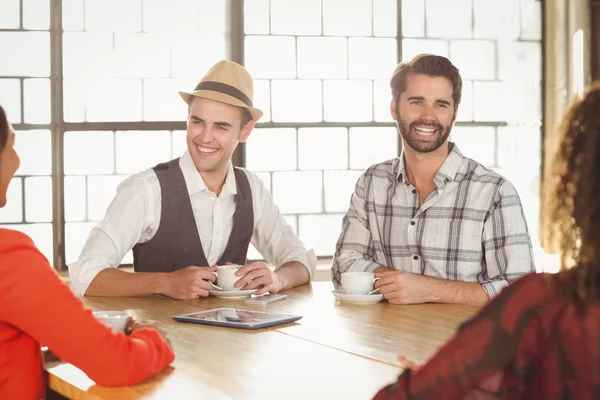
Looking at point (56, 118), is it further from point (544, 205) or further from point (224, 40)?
point (544, 205)

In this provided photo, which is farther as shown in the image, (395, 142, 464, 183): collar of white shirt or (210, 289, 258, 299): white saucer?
(395, 142, 464, 183): collar of white shirt

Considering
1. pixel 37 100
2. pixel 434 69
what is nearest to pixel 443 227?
pixel 434 69

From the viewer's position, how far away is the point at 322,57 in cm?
475

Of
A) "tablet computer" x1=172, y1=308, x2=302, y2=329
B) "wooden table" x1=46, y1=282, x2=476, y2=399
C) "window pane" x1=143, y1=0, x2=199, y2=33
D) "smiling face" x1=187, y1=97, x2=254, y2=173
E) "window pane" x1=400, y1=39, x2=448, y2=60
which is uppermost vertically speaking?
"window pane" x1=143, y1=0, x2=199, y2=33

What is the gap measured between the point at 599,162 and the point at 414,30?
4192 millimetres

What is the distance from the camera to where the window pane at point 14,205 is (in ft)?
13.9

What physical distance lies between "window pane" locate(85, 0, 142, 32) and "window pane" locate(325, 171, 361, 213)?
138 cm

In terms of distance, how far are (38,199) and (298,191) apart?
1.43 meters

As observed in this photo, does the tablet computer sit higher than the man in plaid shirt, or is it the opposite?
the man in plaid shirt

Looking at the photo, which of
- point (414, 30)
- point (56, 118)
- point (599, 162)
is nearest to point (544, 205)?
point (599, 162)

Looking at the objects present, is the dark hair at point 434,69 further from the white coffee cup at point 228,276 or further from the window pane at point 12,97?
the window pane at point 12,97

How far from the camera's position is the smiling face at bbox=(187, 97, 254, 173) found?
2.89m

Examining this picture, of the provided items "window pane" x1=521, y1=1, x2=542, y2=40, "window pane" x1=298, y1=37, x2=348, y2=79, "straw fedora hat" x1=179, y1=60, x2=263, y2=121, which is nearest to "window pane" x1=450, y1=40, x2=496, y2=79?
"window pane" x1=521, y1=1, x2=542, y2=40

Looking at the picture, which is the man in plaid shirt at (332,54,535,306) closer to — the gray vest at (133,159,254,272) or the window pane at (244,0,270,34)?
the gray vest at (133,159,254,272)
